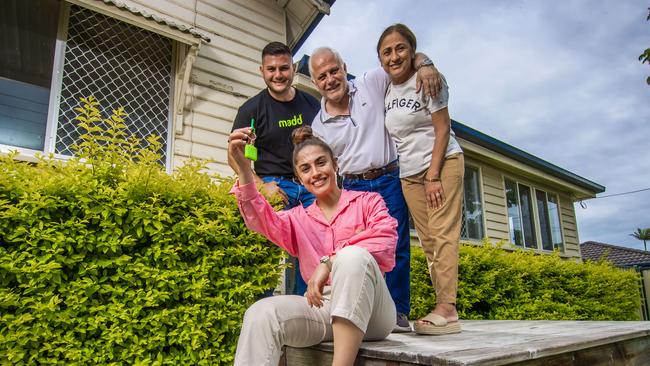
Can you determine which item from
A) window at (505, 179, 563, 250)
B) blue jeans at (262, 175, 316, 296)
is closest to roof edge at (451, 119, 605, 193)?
window at (505, 179, 563, 250)

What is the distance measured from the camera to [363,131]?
280 centimetres

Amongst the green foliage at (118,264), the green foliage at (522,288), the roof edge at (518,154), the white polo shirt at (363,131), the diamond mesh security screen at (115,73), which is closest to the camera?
the green foliage at (118,264)

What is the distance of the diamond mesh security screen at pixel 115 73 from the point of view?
4445 millimetres

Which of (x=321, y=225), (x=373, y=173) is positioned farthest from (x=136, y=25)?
(x=321, y=225)

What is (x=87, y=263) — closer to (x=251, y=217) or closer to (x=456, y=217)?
(x=251, y=217)

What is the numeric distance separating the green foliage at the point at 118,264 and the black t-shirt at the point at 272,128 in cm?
51

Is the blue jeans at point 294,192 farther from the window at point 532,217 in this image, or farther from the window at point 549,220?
the window at point 549,220

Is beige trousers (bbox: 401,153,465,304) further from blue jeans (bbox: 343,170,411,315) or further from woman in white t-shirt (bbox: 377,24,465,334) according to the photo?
blue jeans (bbox: 343,170,411,315)

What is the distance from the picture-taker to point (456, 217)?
8.55ft

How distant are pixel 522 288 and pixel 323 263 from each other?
18.4ft

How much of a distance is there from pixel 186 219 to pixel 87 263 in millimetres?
603

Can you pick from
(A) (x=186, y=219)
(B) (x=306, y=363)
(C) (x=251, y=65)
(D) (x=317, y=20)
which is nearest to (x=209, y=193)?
(A) (x=186, y=219)

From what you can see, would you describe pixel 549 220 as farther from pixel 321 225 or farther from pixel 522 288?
pixel 321 225

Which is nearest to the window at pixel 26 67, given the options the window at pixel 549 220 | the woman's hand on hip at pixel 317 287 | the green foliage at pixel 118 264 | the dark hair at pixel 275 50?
the green foliage at pixel 118 264
